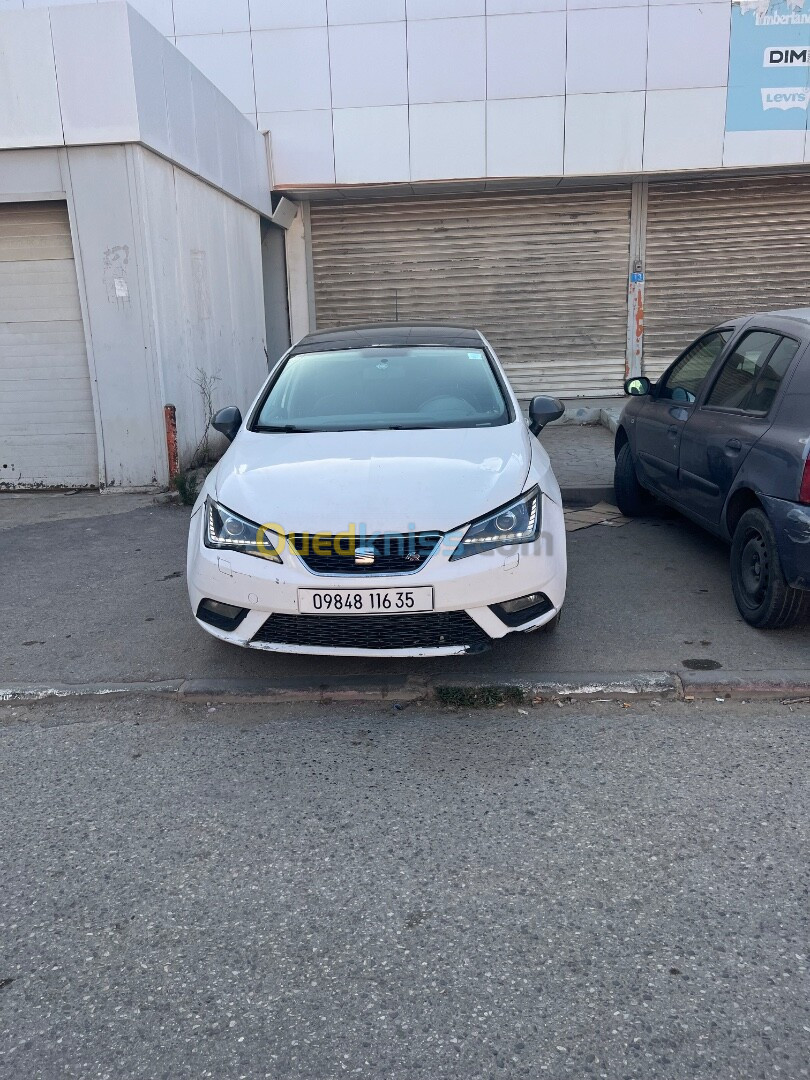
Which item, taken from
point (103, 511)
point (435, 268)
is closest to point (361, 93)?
point (435, 268)

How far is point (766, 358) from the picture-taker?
4.88m

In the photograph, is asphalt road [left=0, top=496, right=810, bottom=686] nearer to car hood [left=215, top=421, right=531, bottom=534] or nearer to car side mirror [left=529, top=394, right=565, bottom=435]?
car hood [left=215, top=421, right=531, bottom=534]

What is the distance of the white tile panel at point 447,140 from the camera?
38.3 ft

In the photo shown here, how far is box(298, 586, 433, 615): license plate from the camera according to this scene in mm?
3609

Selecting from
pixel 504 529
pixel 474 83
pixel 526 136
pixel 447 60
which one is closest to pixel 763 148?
pixel 526 136

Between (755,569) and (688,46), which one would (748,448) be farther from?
(688,46)

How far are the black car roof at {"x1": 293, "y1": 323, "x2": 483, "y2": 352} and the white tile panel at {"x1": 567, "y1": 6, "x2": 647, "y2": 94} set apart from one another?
748 centimetres

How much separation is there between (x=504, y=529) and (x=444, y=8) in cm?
1035

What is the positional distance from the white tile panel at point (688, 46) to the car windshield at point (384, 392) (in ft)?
27.7

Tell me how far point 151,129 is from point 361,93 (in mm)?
4956

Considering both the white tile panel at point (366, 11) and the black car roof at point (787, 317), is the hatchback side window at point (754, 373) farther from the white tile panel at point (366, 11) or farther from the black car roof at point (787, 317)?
the white tile panel at point (366, 11)

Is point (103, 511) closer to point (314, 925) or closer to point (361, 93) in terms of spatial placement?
point (314, 925)

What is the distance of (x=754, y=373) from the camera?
16.3 ft

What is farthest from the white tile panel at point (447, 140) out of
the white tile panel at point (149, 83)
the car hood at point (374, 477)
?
the car hood at point (374, 477)
